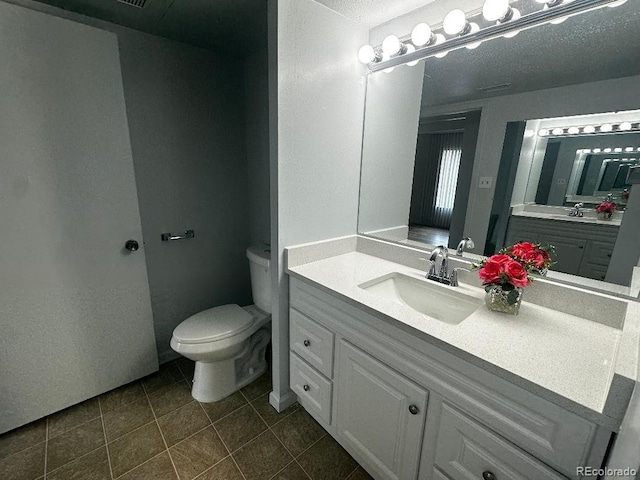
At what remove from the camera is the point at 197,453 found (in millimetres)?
1286

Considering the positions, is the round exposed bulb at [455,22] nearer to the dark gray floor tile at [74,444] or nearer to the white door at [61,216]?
the white door at [61,216]

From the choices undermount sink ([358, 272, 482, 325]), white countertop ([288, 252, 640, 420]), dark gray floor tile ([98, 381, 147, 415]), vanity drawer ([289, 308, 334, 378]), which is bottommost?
dark gray floor tile ([98, 381, 147, 415])

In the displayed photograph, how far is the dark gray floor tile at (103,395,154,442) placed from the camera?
1.38 meters

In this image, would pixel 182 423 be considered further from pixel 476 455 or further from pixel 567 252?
pixel 567 252

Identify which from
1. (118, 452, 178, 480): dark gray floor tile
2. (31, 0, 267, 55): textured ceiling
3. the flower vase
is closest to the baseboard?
(118, 452, 178, 480): dark gray floor tile

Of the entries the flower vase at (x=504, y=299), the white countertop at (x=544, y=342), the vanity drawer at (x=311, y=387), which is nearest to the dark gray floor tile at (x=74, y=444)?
the vanity drawer at (x=311, y=387)

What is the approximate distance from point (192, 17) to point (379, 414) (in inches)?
78.2

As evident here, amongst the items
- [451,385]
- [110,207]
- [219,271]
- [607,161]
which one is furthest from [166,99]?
[607,161]

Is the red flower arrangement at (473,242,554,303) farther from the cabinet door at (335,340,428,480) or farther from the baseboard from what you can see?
the baseboard

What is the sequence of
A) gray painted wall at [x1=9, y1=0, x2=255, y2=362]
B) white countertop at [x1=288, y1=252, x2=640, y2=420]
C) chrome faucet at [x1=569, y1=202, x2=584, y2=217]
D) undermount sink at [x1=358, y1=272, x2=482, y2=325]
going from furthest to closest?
gray painted wall at [x1=9, y1=0, x2=255, y2=362], undermount sink at [x1=358, y1=272, x2=482, y2=325], chrome faucet at [x1=569, y1=202, x2=584, y2=217], white countertop at [x1=288, y1=252, x2=640, y2=420]

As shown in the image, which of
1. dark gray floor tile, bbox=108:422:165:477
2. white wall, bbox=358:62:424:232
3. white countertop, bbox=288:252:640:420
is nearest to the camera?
white countertop, bbox=288:252:640:420

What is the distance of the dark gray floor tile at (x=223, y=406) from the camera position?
1.50 metres

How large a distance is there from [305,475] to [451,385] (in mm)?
837

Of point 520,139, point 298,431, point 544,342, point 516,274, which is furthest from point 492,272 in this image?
point 298,431
